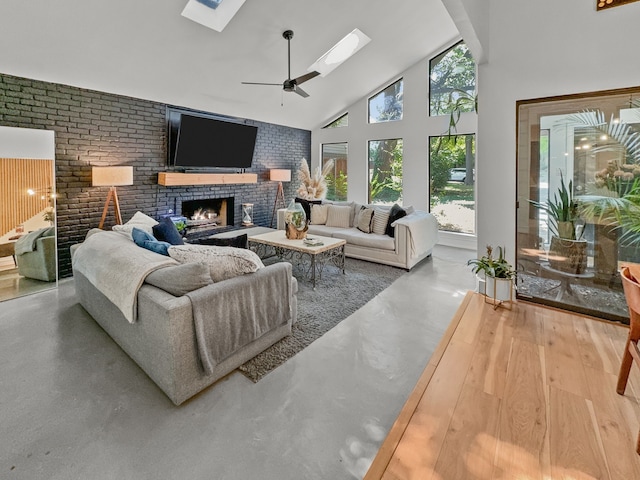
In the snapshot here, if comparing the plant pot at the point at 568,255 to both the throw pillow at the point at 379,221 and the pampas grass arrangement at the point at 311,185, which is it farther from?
the pampas grass arrangement at the point at 311,185

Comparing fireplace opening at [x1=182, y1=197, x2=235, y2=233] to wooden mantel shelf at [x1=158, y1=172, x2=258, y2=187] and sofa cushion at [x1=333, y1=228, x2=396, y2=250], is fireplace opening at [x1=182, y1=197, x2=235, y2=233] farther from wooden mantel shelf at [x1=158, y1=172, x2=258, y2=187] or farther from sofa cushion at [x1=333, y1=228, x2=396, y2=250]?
sofa cushion at [x1=333, y1=228, x2=396, y2=250]

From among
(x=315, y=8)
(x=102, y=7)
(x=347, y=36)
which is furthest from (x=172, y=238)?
(x=347, y=36)

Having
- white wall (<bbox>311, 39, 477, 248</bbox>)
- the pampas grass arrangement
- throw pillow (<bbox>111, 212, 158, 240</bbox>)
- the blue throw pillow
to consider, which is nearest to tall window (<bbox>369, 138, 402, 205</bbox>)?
white wall (<bbox>311, 39, 477, 248</bbox>)

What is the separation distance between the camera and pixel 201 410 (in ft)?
6.22

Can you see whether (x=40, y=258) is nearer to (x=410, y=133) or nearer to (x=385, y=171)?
(x=385, y=171)

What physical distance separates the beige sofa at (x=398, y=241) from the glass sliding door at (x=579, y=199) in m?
1.62

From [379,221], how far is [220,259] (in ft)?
11.2

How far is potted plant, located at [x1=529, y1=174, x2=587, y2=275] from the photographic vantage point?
9.50ft

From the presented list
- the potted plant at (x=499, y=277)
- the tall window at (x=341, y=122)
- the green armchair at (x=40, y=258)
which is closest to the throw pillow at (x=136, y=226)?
the green armchair at (x=40, y=258)

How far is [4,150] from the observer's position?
3514mm

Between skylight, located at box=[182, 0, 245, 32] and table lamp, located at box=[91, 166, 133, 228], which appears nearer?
skylight, located at box=[182, 0, 245, 32]

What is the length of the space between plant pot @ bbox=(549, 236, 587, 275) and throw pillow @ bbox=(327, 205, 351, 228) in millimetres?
3241

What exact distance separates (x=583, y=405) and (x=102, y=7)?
16.4ft

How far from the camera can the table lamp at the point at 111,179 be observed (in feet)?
13.7
